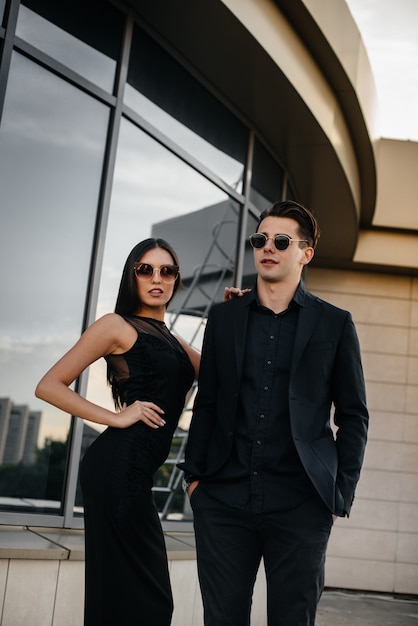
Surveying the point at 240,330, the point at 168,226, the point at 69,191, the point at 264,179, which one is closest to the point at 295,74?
the point at 168,226

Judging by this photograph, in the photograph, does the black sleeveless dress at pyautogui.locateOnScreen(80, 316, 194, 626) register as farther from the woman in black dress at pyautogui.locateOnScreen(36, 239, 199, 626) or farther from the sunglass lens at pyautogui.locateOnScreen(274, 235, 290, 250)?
the sunglass lens at pyautogui.locateOnScreen(274, 235, 290, 250)

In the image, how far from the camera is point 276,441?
2379mm

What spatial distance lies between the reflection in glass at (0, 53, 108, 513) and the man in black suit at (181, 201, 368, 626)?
173 cm

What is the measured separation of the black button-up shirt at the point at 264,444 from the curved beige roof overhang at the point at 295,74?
2666 mm

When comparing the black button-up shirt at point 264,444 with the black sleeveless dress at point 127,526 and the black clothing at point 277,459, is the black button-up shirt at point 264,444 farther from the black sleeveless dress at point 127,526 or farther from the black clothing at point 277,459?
the black sleeveless dress at point 127,526

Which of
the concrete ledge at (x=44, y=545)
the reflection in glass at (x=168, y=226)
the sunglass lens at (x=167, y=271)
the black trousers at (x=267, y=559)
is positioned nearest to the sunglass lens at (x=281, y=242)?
the sunglass lens at (x=167, y=271)

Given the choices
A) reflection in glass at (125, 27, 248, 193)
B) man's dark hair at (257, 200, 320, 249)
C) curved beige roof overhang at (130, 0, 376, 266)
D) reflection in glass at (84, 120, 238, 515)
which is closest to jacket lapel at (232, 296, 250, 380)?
man's dark hair at (257, 200, 320, 249)

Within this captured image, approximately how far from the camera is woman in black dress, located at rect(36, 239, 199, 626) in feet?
8.62

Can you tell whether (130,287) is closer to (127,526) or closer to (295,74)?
(127,526)

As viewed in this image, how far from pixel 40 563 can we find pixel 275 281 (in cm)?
178

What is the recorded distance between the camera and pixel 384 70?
25.4 feet

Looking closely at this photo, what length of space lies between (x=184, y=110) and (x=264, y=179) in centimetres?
148

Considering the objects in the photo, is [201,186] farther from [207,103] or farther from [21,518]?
[21,518]

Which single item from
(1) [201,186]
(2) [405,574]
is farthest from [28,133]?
(2) [405,574]
